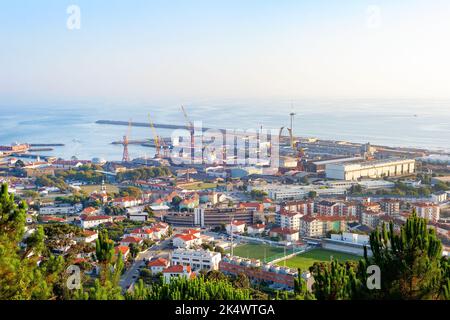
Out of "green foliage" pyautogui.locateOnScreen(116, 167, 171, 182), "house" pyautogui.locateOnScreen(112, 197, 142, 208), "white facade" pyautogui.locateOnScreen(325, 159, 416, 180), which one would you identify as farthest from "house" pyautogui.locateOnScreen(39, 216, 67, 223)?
"white facade" pyautogui.locateOnScreen(325, 159, 416, 180)

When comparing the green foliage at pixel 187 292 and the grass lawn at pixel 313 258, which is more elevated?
the green foliage at pixel 187 292

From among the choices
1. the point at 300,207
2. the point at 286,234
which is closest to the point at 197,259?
the point at 286,234

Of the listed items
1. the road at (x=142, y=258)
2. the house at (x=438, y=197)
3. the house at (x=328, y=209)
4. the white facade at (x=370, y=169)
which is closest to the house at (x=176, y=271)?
the road at (x=142, y=258)

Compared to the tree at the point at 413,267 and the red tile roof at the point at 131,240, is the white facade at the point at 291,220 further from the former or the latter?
the tree at the point at 413,267

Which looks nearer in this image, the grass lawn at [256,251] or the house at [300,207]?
the grass lawn at [256,251]

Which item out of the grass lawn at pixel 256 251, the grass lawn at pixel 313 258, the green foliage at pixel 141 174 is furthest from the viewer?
the green foliage at pixel 141 174

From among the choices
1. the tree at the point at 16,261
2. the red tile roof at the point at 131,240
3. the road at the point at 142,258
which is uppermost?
the tree at the point at 16,261

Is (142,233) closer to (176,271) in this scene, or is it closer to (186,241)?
(186,241)
